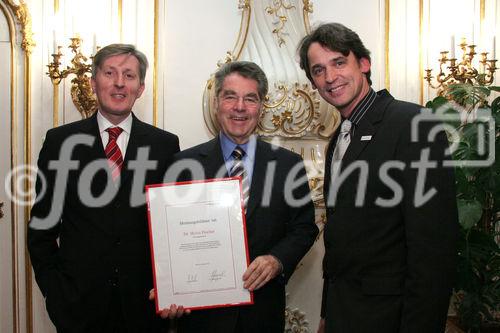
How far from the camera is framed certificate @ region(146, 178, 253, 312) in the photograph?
2.08 metres

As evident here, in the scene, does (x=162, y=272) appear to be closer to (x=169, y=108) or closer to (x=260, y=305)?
(x=260, y=305)

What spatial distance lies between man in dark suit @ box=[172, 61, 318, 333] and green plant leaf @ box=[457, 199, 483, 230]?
4.17ft

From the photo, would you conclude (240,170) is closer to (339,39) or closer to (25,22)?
(339,39)

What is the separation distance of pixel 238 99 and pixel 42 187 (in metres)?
0.94

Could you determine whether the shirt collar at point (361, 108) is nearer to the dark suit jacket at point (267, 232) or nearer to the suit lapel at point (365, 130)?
the suit lapel at point (365, 130)

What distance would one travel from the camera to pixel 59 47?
3.28 meters

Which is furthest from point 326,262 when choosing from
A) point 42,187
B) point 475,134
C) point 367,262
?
point 475,134

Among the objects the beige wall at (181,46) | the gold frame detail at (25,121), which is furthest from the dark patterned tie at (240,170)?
the gold frame detail at (25,121)

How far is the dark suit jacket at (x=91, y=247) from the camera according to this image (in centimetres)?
220

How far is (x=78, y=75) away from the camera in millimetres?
3344

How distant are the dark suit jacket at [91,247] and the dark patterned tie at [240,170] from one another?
0.37 m

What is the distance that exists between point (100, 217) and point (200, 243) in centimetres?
46

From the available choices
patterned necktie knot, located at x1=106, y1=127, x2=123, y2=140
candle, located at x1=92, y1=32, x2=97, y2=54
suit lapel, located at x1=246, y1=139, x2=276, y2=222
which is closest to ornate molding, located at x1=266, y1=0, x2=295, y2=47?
candle, located at x1=92, y1=32, x2=97, y2=54
